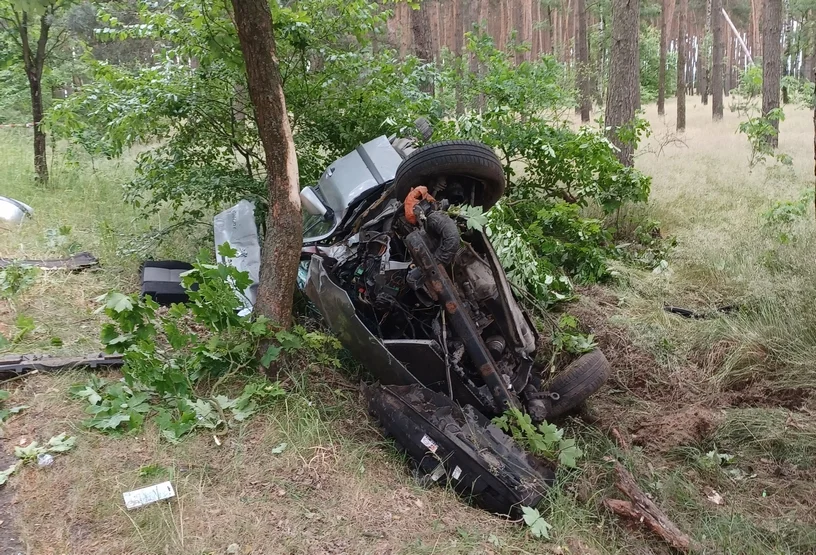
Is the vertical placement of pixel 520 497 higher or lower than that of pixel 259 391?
lower

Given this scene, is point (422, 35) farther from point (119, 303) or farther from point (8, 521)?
point (8, 521)

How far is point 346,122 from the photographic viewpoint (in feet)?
20.0

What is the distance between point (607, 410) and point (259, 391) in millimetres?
2305

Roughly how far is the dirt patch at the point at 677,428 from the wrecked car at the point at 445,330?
1.34ft

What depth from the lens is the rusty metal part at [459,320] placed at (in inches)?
134

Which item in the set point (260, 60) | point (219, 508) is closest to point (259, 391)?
point (219, 508)

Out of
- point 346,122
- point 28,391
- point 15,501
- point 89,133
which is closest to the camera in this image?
point 15,501

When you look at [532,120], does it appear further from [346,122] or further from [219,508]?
[219,508]

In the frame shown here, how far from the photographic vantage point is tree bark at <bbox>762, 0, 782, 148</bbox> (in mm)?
11602

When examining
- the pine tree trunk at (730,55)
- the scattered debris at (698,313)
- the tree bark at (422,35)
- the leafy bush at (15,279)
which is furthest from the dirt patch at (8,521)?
the pine tree trunk at (730,55)

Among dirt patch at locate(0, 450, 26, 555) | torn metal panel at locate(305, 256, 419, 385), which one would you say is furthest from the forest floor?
torn metal panel at locate(305, 256, 419, 385)

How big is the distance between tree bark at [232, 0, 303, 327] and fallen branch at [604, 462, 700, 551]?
7.29 feet

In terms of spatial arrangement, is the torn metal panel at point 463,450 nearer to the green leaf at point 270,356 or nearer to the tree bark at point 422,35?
the green leaf at point 270,356

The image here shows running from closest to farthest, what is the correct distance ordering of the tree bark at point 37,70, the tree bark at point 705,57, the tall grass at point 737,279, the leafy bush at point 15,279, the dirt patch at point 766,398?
the dirt patch at point 766,398 < the tall grass at point 737,279 < the leafy bush at point 15,279 < the tree bark at point 37,70 < the tree bark at point 705,57
